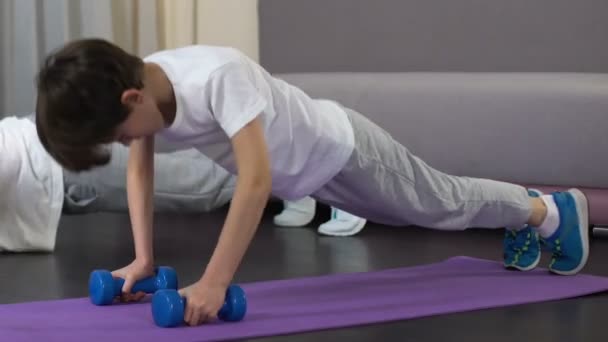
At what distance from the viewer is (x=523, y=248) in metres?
1.93

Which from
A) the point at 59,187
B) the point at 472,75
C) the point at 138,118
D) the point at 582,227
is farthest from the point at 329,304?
the point at 472,75

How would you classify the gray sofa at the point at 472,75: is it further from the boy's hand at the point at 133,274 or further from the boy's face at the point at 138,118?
the boy's face at the point at 138,118

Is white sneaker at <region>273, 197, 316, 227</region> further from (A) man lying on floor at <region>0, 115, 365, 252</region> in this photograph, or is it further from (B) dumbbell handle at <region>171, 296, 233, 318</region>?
(B) dumbbell handle at <region>171, 296, 233, 318</region>

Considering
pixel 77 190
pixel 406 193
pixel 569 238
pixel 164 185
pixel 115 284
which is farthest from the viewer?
pixel 164 185

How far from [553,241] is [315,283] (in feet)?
1.54

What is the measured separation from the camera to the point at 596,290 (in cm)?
176

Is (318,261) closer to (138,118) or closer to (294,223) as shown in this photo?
(294,223)

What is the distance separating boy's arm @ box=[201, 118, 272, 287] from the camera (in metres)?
1.41

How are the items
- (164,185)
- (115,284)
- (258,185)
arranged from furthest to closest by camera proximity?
(164,185) → (115,284) → (258,185)

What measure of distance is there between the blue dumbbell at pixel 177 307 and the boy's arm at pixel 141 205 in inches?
7.1

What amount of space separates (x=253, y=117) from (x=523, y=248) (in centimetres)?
74

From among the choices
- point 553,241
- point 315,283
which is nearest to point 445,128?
point 553,241

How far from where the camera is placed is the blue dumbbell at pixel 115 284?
1.59 meters

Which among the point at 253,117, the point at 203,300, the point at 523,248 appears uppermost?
the point at 253,117
